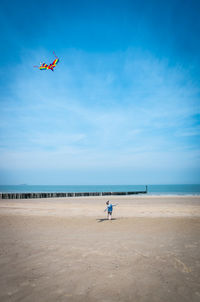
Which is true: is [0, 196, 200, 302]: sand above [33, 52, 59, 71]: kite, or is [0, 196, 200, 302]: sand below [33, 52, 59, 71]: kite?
below

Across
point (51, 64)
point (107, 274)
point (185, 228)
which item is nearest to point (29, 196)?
point (51, 64)

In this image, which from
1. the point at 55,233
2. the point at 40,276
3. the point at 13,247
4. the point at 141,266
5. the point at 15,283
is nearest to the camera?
the point at 15,283

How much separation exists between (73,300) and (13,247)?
4.65 meters

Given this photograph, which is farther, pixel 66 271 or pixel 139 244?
pixel 139 244

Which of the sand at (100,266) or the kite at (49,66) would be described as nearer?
the sand at (100,266)

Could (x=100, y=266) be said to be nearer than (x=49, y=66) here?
Yes

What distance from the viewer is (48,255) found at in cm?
664

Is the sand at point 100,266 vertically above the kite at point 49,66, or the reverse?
the kite at point 49,66

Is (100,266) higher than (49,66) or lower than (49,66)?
lower

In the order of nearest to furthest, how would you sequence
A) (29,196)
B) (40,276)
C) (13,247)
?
(40,276), (13,247), (29,196)

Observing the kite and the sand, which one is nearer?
the sand

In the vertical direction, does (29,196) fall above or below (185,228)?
below

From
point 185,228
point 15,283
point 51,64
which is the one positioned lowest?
point 185,228

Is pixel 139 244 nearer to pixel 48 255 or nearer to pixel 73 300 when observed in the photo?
pixel 48 255
